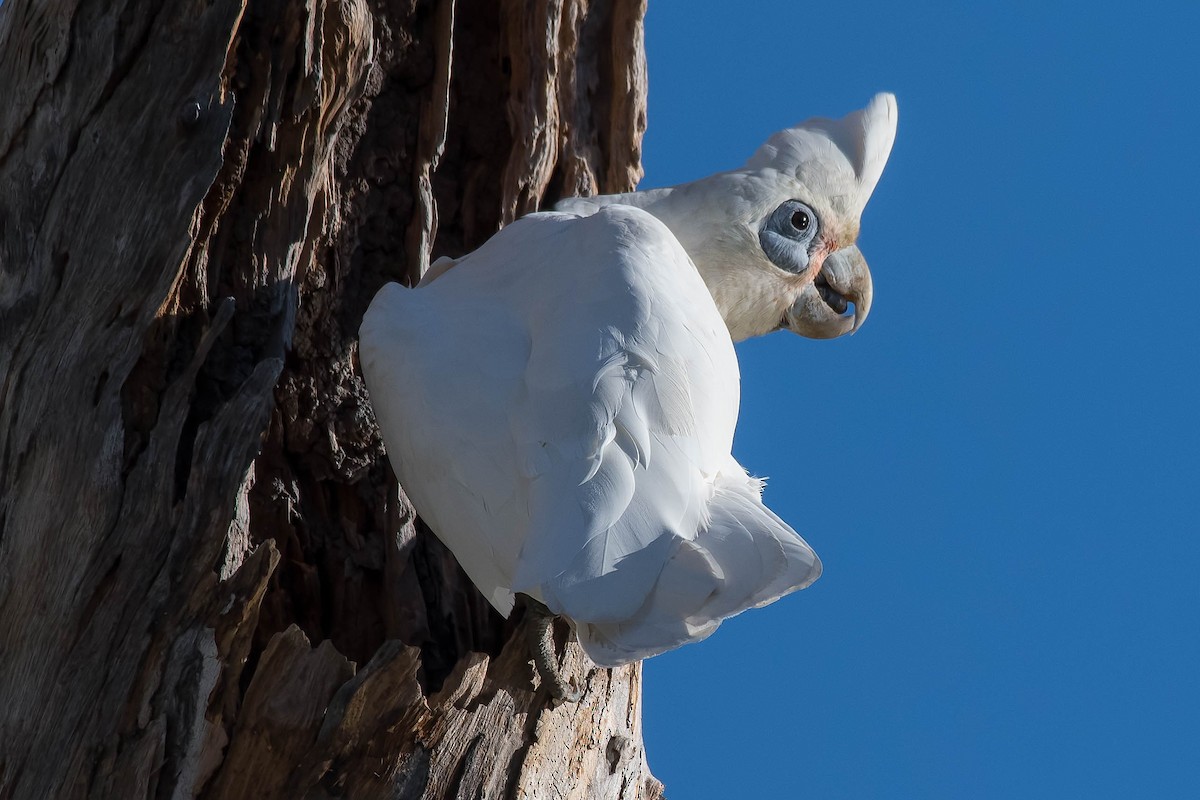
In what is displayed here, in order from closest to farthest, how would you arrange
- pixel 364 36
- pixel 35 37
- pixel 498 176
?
pixel 35 37 → pixel 364 36 → pixel 498 176

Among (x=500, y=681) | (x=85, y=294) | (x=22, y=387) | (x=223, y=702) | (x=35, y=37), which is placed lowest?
(x=223, y=702)

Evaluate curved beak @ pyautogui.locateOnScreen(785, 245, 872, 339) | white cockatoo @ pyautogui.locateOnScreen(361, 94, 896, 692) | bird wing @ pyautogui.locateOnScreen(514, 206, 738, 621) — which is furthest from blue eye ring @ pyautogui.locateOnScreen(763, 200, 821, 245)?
bird wing @ pyautogui.locateOnScreen(514, 206, 738, 621)

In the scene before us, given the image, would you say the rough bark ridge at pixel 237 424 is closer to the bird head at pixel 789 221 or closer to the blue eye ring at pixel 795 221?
the bird head at pixel 789 221

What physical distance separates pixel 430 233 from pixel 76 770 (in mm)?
1600

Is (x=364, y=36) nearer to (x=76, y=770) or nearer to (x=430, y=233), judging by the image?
(x=430, y=233)

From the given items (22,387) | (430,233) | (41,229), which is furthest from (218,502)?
(430,233)

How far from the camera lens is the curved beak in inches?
154

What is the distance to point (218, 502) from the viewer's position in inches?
108

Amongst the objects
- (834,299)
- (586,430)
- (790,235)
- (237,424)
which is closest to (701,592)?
(586,430)

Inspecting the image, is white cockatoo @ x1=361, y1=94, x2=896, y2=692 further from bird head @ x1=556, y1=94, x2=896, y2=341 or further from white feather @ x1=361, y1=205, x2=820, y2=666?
bird head @ x1=556, y1=94, x2=896, y2=341

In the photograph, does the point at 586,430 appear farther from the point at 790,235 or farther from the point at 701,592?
the point at 790,235

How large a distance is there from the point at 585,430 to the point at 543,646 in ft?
1.52

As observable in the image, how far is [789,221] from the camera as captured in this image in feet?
12.3

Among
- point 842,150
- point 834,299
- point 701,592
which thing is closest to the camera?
point 701,592
